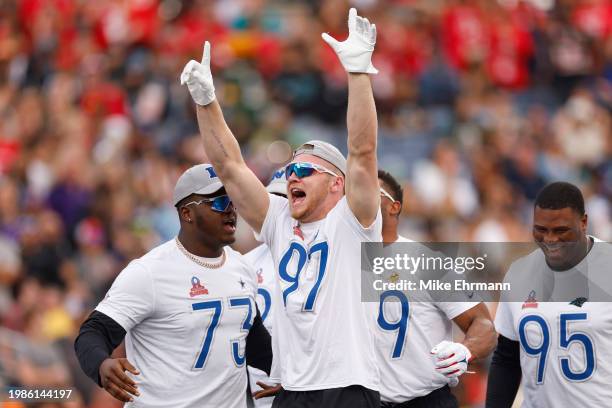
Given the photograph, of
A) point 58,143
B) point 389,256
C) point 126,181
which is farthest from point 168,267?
point 58,143

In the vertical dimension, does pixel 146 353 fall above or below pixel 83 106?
below

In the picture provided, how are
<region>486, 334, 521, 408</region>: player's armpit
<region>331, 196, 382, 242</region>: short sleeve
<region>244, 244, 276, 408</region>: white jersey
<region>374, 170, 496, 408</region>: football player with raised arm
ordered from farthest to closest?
<region>244, 244, 276, 408</region>: white jersey
<region>486, 334, 521, 408</region>: player's armpit
<region>374, 170, 496, 408</region>: football player with raised arm
<region>331, 196, 382, 242</region>: short sleeve

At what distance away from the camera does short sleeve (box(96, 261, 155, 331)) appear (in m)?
6.41

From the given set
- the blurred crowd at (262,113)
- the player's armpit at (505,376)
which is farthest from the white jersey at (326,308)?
the blurred crowd at (262,113)

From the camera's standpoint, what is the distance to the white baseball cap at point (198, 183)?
6.79 meters

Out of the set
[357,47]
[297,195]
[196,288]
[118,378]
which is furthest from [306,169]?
[118,378]

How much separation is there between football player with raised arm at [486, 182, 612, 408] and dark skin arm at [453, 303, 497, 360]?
23 centimetres

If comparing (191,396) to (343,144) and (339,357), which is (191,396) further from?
(343,144)

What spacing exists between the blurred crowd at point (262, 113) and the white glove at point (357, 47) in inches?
230

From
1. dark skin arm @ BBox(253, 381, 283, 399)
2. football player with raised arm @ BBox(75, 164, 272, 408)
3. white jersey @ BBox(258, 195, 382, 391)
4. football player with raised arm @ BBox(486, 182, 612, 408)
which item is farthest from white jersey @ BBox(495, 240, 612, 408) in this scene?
football player with raised arm @ BBox(75, 164, 272, 408)

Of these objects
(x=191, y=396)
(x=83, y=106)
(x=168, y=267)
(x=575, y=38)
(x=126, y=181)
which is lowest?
(x=191, y=396)

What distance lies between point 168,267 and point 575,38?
9281 mm

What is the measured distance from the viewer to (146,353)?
21.6ft

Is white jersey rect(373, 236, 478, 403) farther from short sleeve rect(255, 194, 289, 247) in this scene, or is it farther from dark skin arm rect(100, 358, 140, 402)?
dark skin arm rect(100, 358, 140, 402)
